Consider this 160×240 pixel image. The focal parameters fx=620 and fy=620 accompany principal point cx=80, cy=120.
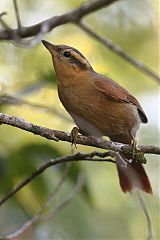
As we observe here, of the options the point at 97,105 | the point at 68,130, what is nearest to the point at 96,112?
the point at 97,105

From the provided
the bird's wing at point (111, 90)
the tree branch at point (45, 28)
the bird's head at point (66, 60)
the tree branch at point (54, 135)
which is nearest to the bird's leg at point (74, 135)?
the tree branch at point (54, 135)

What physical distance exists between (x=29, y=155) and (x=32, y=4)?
3169mm

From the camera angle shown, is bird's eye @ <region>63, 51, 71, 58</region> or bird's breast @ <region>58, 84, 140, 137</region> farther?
bird's eye @ <region>63, 51, 71, 58</region>

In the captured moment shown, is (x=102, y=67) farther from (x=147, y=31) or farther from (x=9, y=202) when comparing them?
(x=9, y=202)

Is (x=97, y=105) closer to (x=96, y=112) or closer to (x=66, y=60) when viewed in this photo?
(x=96, y=112)

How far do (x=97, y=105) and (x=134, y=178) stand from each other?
1.85ft

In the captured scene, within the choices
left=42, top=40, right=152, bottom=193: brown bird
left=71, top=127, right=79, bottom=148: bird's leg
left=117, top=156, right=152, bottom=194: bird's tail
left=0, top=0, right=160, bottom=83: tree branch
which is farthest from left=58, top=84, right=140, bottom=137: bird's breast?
left=0, top=0, right=160, bottom=83: tree branch

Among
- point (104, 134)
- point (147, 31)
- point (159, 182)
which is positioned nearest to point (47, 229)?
point (104, 134)

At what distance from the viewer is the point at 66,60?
4.18m

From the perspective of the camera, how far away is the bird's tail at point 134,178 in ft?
13.1

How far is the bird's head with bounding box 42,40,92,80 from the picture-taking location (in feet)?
13.5

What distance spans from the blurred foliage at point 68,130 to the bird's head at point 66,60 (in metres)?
0.09

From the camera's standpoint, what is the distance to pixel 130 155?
340 cm

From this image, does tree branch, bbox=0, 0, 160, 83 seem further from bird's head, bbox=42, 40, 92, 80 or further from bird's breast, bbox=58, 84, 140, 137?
bird's breast, bbox=58, 84, 140, 137
